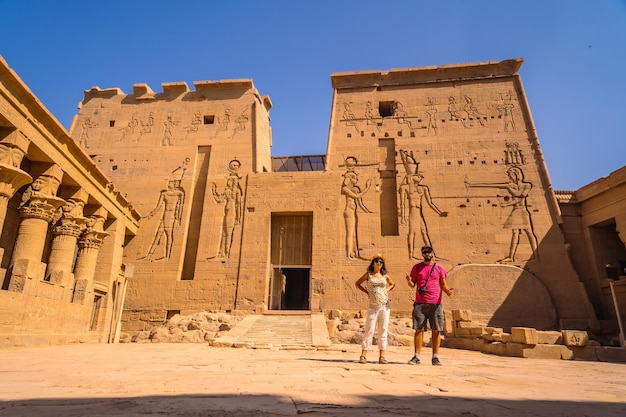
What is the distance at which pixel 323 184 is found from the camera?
16594mm

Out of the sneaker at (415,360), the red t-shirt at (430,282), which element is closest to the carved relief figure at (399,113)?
the red t-shirt at (430,282)

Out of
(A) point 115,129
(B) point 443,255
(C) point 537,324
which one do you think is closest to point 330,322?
(B) point 443,255

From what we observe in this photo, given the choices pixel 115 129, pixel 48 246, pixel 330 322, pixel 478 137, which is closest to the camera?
pixel 330 322

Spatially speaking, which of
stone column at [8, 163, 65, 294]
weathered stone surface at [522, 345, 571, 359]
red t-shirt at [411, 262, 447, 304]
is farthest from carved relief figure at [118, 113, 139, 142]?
weathered stone surface at [522, 345, 571, 359]

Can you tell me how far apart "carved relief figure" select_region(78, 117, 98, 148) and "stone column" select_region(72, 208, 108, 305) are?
7008mm

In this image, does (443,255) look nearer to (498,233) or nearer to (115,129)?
(498,233)

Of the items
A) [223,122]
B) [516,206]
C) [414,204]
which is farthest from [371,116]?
[516,206]

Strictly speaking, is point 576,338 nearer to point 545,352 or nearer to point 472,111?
point 545,352

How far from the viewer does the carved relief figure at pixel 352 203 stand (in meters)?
15.7

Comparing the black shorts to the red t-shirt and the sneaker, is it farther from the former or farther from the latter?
the sneaker

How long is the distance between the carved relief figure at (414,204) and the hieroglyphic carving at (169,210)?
991 cm

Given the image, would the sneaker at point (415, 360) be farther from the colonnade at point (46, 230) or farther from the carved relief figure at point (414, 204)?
the carved relief figure at point (414, 204)

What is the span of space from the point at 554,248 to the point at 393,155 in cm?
753

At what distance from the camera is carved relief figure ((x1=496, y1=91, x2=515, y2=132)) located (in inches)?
671
